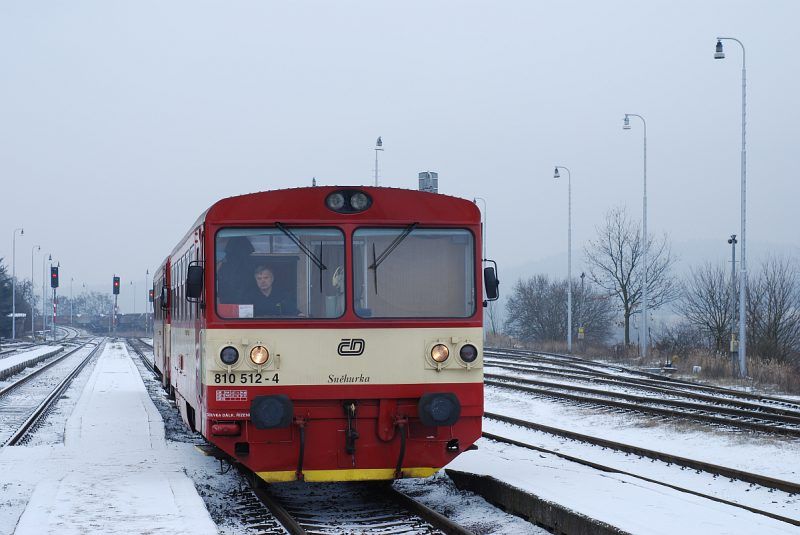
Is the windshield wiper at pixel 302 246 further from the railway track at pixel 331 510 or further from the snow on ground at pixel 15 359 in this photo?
the snow on ground at pixel 15 359

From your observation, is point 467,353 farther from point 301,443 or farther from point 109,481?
point 109,481

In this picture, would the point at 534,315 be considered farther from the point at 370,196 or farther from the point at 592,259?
the point at 370,196

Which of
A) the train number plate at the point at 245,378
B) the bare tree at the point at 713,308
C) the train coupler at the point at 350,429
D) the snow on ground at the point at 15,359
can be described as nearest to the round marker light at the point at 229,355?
the train number plate at the point at 245,378

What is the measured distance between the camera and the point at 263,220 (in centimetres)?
938

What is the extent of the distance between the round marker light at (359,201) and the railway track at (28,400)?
7.43 meters

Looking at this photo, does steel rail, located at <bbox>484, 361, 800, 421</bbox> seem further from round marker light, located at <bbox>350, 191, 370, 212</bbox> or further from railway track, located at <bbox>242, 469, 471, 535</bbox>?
round marker light, located at <bbox>350, 191, 370, 212</bbox>

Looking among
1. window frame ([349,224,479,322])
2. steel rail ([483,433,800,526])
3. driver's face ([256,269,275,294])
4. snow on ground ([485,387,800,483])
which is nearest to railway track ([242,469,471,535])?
window frame ([349,224,479,322])

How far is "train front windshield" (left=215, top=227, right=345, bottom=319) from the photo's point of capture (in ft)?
30.6

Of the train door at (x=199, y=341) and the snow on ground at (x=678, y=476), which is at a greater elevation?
the train door at (x=199, y=341)

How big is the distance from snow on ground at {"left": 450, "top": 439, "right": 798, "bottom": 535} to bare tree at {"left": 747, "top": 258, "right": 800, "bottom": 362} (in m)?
24.8

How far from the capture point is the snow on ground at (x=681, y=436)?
484 inches

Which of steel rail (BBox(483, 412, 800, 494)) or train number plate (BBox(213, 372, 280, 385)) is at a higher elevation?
train number plate (BBox(213, 372, 280, 385))

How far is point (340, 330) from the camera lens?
9266 mm

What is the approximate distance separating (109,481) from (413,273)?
3443 millimetres
